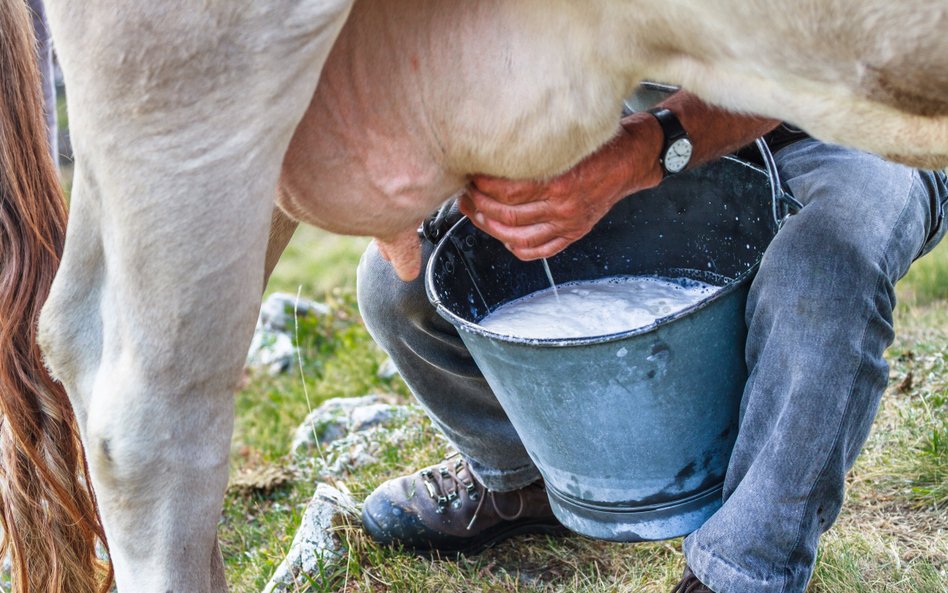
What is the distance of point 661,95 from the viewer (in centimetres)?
210

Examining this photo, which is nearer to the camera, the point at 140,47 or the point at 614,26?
the point at 140,47

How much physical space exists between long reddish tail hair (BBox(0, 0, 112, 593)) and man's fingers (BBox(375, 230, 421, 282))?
758mm

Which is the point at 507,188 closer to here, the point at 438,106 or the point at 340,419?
the point at 438,106

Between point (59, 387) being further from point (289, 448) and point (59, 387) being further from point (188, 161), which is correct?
point (289, 448)

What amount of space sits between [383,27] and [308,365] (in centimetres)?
265

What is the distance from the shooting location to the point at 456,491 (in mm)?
2504

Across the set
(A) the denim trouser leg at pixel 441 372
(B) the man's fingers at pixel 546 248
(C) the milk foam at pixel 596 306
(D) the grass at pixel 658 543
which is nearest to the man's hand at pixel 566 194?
(B) the man's fingers at pixel 546 248

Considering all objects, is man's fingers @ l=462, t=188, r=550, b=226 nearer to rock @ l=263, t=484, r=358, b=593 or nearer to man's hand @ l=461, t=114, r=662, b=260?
man's hand @ l=461, t=114, r=662, b=260

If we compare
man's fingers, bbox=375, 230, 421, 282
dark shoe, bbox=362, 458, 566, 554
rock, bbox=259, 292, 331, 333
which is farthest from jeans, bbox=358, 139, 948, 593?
rock, bbox=259, 292, 331, 333

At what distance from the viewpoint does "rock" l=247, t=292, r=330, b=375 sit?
424 centimetres

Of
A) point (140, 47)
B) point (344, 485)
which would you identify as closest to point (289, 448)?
point (344, 485)

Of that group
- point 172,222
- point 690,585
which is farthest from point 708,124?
point 172,222

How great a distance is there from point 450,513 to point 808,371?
1028mm

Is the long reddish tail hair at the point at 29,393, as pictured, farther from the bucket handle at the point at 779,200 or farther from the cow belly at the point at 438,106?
the bucket handle at the point at 779,200
